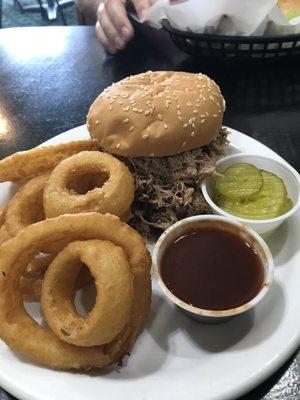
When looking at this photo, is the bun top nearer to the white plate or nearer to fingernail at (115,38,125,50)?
the white plate

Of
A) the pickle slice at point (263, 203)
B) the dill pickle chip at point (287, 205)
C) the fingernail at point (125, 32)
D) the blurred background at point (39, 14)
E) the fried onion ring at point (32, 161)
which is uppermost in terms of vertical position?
the fried onion ring at point (32, 161)

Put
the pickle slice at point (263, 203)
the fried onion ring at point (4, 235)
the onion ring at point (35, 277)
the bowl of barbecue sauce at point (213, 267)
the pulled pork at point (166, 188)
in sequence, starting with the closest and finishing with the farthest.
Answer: the bowl of barbecue sauce at point (213, 267), the onion ring at point (35, 277), the fried onion ring at point (4, 235), the pickle slice at point (263, 203), the pulled pork at point (166, 188)

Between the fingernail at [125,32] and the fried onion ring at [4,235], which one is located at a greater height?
the fingernail at [125,32]

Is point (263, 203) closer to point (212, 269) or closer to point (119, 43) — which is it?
point (212, 269)

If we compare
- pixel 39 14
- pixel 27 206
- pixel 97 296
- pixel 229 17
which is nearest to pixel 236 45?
pixel 229 17

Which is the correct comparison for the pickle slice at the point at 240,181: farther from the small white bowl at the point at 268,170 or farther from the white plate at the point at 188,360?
the white plate at the point at 188,360

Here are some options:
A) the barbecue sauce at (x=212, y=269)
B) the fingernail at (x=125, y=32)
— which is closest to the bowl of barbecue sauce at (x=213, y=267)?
the barbecue sauce at (x=212, y=269)
